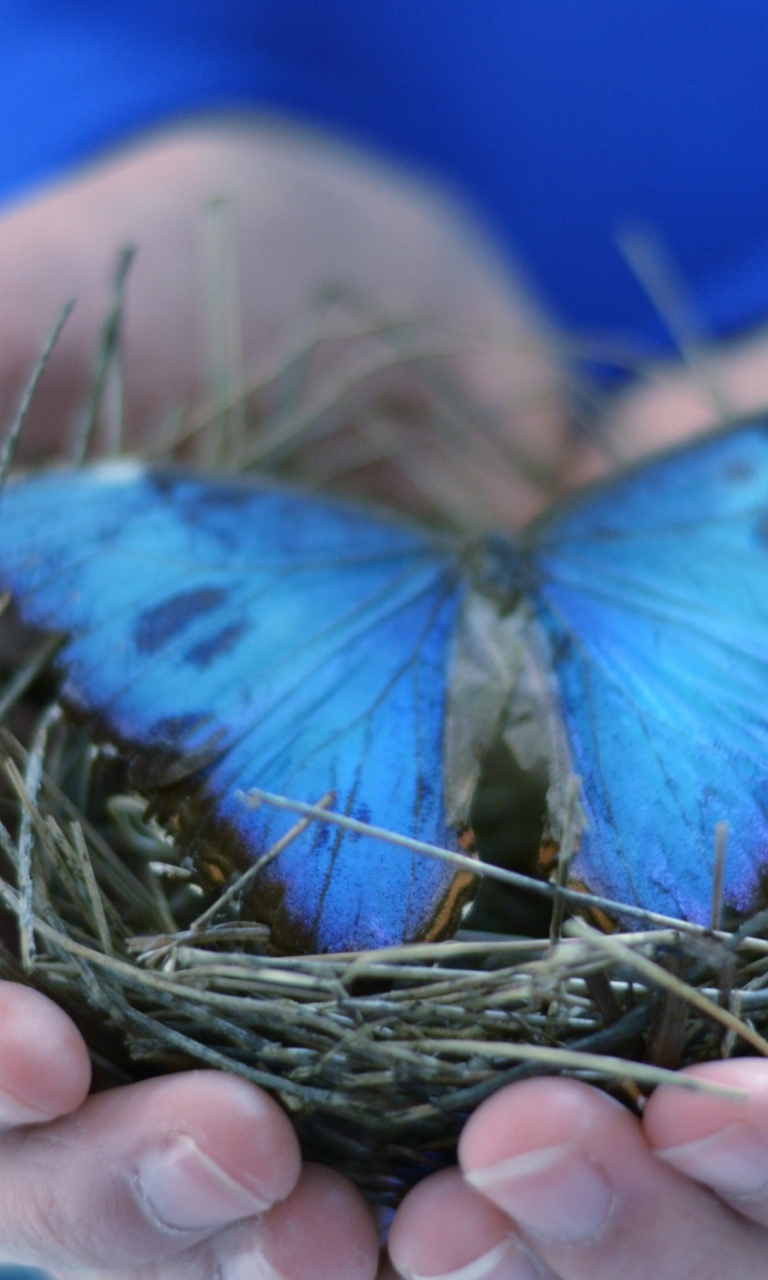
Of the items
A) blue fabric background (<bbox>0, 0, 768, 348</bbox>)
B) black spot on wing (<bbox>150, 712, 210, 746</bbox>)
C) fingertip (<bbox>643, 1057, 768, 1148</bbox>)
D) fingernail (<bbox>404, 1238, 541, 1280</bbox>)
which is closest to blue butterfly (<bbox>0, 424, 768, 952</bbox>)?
black spot on wing (<bbox>150, 712, 210, 746</bbox>)

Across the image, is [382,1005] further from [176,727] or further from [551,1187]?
[176,727]

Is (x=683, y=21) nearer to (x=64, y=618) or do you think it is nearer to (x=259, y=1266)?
(x=64, y=618)

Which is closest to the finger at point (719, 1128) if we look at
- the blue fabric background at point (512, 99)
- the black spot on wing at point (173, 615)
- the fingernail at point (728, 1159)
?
the fingernail at point (728, 1159)

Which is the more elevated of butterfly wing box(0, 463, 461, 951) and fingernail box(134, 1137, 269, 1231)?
butterfly wing box(0, 463, 461, 951)

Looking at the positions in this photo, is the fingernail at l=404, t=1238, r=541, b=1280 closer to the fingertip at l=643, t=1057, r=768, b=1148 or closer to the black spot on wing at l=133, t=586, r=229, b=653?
the fingertip at l=643, t=1057, r=768, b=1148

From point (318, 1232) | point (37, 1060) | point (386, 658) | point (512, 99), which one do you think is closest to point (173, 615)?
point (386, 658)

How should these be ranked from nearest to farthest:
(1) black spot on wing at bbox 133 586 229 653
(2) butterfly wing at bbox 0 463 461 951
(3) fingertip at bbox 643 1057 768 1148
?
(3) fingertip at bbox 643 1057 768 1148
(2) butterfly wing at bbox 0 463 461 951
(1) black spot on wing at bbox 133 586 229 653

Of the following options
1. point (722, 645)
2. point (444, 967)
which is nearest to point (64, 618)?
point (444, 967)
